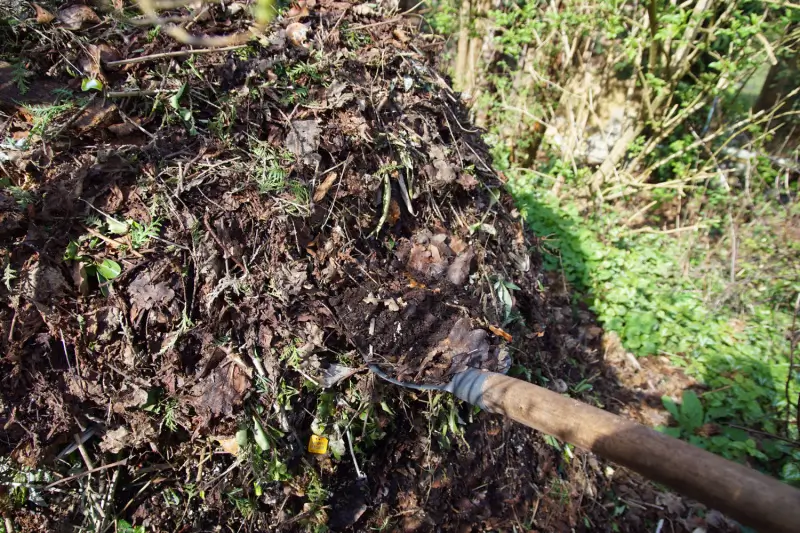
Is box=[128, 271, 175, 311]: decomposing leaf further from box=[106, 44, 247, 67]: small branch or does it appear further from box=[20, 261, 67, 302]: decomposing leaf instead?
box=[106, 44, 247, 67]: small branch

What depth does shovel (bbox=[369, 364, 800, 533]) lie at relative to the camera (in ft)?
3.31

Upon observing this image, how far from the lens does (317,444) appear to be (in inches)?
74.7

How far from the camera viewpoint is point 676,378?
3.64 m

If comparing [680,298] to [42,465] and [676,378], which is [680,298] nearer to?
[676,378]

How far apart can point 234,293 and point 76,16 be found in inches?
61.9

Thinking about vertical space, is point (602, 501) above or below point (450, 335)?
below

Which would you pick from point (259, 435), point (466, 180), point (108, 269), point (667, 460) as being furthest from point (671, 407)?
point (108, 269)

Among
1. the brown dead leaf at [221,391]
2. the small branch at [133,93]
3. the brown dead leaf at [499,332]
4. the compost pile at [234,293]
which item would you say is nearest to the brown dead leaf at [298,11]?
the compost pile at [234,293]

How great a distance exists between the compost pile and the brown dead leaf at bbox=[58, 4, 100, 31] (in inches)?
0.4

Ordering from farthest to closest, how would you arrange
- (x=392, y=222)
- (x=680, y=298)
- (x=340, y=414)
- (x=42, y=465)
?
(x=680, y=298)
(x=392, y=222)
(x=340, y=414)
(x=42, y=465)

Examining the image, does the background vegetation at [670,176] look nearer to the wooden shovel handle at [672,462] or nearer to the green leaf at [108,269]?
the wooden shovel handle at [672,462]

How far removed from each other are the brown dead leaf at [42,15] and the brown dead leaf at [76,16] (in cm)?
4

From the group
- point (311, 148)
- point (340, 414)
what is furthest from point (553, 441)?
point (311, 148)

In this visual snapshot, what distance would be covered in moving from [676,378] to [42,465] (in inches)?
170
